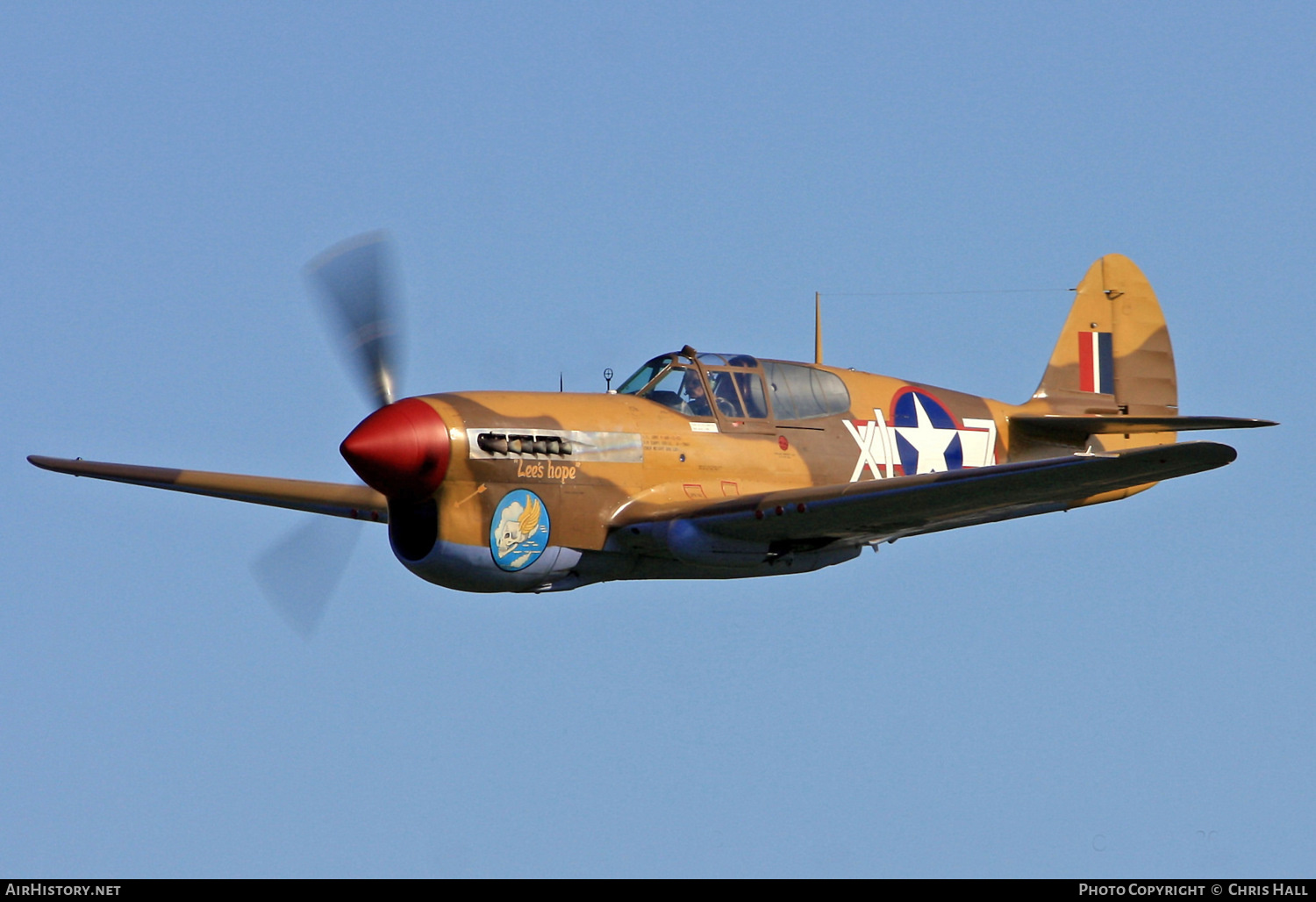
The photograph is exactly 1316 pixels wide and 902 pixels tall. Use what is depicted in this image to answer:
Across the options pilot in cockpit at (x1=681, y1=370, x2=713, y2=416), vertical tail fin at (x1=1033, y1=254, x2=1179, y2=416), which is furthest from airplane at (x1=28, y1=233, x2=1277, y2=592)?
vertical tail fin at (x1=1033, y1=254, x2=1179, y2=416)

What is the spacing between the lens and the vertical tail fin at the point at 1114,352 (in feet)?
63.5

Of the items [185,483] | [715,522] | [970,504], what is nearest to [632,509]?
[715,522]

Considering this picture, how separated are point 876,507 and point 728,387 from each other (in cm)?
216

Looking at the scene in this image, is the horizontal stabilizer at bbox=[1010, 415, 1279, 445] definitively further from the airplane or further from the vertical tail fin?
the vertical tail fin

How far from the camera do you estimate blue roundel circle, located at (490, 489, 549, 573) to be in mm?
14672

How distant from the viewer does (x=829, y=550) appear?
16188 millimetres

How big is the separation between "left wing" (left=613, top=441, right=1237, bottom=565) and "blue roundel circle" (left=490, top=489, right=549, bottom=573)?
74 centimetres

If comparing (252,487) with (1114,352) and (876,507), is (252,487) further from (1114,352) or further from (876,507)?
(1114,352)

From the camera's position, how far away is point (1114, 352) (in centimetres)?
1964

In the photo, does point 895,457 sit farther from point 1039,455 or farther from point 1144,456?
point 1144,456

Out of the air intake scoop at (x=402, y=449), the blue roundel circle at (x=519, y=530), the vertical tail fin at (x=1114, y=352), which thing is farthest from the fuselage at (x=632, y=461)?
the vertical tail fin at (x=1114, y=352)

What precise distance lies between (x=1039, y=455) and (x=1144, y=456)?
17.7 feet

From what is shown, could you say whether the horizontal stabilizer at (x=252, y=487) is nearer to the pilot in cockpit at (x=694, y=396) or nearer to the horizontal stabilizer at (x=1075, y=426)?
the pilot in cockpit at (x=694, y=396)

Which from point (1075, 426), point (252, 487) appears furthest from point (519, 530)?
point (1075, 426)
